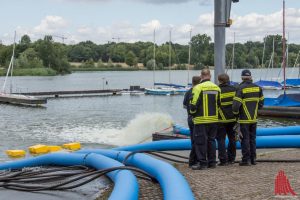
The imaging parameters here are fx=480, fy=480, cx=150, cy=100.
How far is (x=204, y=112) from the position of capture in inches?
351

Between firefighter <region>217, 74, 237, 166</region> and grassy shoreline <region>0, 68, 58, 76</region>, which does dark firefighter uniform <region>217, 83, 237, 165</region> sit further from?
grassy shoreline <region>0, 68, 58, 76</region>

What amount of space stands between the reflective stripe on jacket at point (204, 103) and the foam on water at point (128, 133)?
12.5 m

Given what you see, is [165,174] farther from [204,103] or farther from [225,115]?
[225,115]

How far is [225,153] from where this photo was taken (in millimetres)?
9562

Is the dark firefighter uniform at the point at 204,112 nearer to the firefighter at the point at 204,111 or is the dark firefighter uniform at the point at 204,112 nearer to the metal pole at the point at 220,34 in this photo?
the firefighter at the point at 204,111

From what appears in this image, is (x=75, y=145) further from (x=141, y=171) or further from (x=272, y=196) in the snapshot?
(x=272, y=196)

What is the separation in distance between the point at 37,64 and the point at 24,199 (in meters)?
163

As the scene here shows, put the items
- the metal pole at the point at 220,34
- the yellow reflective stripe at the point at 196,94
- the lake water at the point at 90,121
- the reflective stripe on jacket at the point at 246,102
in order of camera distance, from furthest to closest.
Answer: the lake water at the point at 90,121 < the metal pole at the point at 220,34 < the reflective stripe on jacket at the point at 246,102 < the yellow reflective stripe at the point at 196,94

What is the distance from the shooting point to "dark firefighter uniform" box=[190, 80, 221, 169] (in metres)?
8.87

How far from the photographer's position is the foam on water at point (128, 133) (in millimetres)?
23016

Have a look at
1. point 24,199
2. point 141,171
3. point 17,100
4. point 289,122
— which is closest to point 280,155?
point 141,171

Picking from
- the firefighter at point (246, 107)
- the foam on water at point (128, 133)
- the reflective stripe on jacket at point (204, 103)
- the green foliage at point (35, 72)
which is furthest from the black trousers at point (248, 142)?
the green foliage at point (35, 72)

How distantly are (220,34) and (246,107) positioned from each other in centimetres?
191

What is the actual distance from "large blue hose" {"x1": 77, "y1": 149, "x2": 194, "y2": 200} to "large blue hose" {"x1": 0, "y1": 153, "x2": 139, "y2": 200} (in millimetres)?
408
